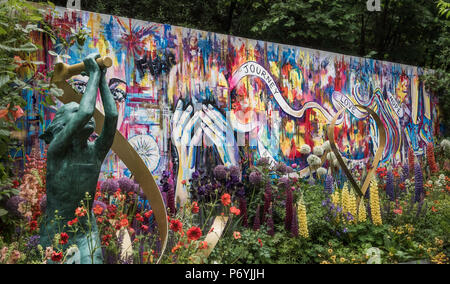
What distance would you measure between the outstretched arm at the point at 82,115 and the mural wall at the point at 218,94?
2172 millimetres

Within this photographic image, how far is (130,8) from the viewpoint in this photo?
42.1 feet

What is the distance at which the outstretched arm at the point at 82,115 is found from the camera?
322cm

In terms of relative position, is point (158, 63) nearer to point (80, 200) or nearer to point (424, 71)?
point (80, 200)

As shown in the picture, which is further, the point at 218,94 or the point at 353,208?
the point at 218,94

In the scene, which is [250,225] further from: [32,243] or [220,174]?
[32,243]

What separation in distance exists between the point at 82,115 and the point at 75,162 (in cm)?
40

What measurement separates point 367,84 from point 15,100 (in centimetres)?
790

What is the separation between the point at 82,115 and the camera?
10.5 ft

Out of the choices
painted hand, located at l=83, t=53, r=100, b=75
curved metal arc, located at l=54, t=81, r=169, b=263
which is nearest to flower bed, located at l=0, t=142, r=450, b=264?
curved metal arc, located at l=54, t=81, r=169, b=263

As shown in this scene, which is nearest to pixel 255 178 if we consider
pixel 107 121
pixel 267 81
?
pixel 267 81

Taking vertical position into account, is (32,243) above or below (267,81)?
below

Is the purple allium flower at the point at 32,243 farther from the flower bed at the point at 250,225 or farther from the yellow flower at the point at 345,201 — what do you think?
the yellow flower at the point at 345,201

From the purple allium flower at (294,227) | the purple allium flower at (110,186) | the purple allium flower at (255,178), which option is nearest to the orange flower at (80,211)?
the purple allium flower at (110,186)
